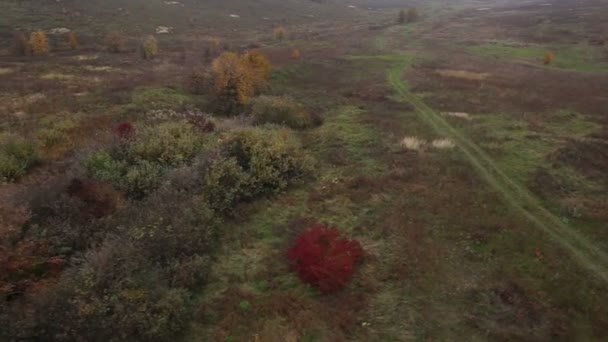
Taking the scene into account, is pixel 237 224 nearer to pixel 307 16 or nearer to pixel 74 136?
pixel 74 136

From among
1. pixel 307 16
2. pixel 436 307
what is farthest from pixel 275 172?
pixel 307 16

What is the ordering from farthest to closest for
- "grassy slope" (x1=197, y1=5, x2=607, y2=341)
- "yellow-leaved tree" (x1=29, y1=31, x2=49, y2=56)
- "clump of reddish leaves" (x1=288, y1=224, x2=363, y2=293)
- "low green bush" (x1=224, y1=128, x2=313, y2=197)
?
"yellow-leaved tree" (x1=29, y1=31, x2=49, y2=56) < "low green bush" (x1=224, y1=128, x2=313, y2=197) < "clump of reddish leaves" (x1=288, y1=224, x2=363, y2=293) < "grassy slope" (x1=197, y1=5, x2=607, y2=341)

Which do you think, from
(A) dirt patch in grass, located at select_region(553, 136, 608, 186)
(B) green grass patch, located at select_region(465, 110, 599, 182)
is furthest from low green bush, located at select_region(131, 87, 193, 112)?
(A) dirt patch in grass, located at select_region(553, 136, 608, 186)

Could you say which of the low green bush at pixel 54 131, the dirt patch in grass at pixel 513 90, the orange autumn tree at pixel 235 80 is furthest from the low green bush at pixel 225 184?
the dirt patch in grass at pixel 513 90

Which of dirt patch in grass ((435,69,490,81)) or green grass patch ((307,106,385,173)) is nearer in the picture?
green grass patch ((307,106,385,173))

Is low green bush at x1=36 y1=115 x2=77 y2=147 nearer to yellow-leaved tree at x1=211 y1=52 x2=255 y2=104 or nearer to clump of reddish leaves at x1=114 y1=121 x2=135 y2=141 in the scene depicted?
clump of reddish leaves at x1=114 y1=121 x2=135 y2=141

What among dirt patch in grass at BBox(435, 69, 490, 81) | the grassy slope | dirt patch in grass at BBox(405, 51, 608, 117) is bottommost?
the grassy slope

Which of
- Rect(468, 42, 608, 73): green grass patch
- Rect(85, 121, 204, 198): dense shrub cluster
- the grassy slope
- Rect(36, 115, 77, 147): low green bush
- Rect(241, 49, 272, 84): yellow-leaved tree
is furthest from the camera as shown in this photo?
Rect(468, 42, 608, 73): green grass patch

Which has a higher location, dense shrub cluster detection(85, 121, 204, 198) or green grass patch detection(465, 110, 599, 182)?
dense shrub cluster detection(85, 121, 204, 198)

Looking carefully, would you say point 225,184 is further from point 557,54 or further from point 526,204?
point 557,54
